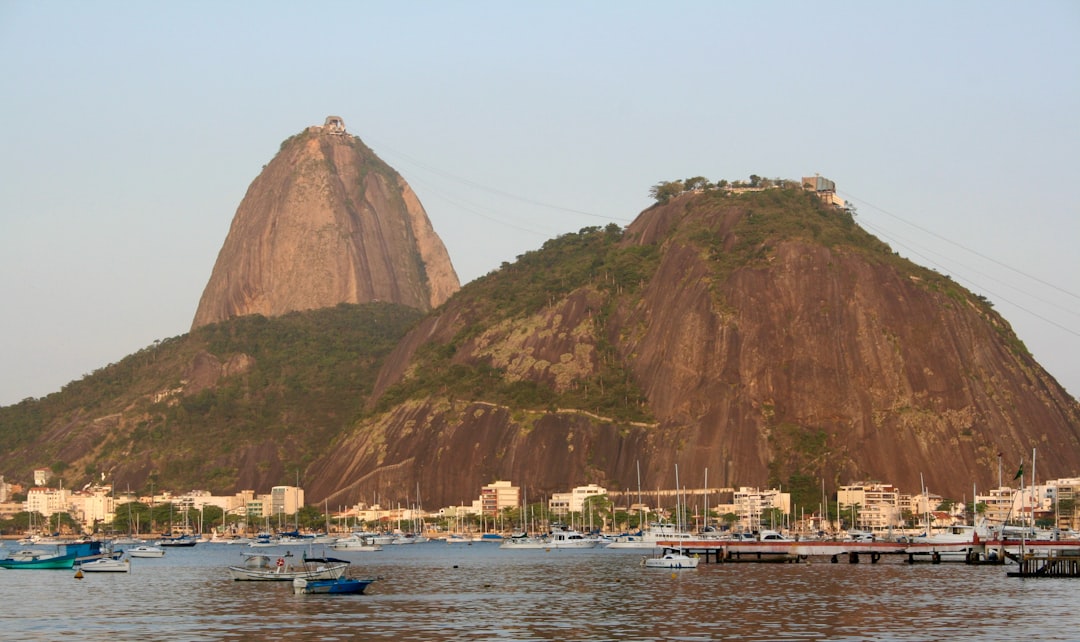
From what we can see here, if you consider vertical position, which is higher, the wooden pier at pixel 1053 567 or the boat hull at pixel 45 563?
the boat hull at pixel 45 563

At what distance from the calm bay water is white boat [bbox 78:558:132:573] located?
50.3 inches

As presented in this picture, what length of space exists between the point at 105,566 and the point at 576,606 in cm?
5830

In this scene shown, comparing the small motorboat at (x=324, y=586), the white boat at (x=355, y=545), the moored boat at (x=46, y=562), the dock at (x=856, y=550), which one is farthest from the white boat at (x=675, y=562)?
the white boat at (x=355, y=545)

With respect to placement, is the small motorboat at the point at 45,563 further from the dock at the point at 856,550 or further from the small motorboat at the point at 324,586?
the dock at the point at 856,550

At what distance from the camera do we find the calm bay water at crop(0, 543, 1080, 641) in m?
65.7

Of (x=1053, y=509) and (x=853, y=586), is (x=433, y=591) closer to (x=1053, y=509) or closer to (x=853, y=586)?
(x=853, y=586)

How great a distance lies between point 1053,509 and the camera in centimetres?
19588

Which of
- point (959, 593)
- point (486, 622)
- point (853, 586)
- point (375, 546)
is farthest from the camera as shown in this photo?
point (375, 546)

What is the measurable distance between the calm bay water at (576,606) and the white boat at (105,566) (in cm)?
128

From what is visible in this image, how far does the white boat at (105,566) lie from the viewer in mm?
122500

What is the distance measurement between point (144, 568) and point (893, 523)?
99871 millimetres

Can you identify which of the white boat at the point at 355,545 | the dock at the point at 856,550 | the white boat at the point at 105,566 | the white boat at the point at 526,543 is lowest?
the white boat at the point at 526,543

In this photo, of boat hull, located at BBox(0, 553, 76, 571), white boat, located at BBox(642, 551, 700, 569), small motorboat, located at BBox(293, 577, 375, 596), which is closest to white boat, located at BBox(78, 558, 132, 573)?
boat hull, located at BBox(0, 553, 76, 571)

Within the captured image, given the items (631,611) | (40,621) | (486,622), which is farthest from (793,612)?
(40,621)
